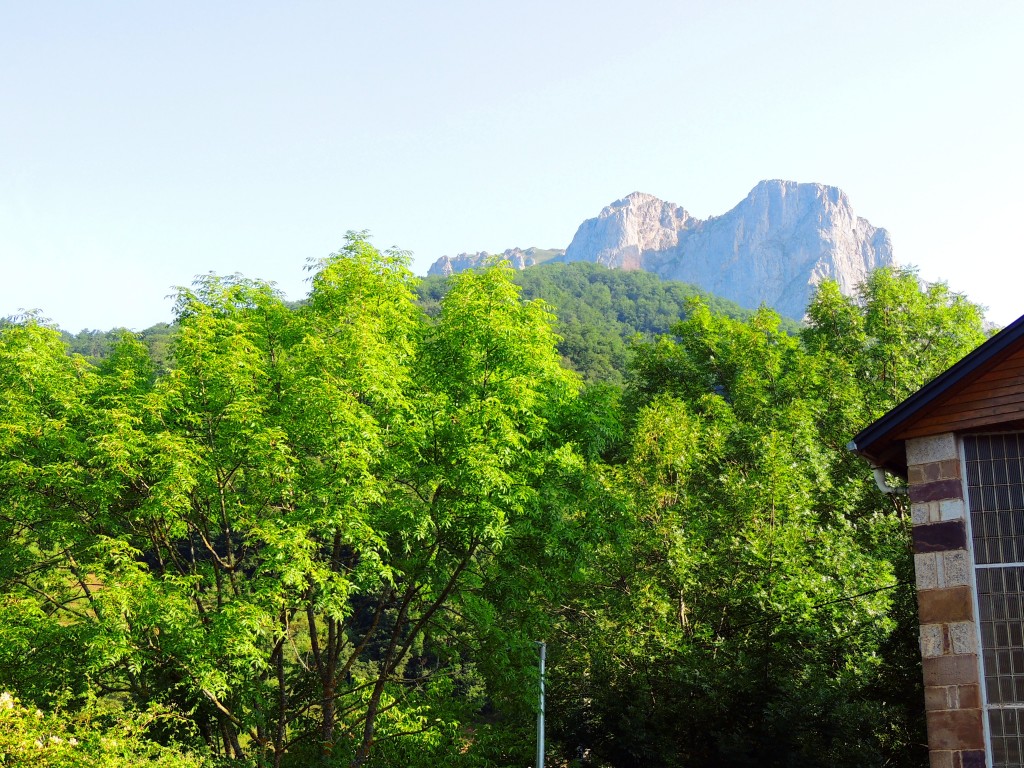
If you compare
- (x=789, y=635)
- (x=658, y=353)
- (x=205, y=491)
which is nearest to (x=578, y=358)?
(x=658, y=353)

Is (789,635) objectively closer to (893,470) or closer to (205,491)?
(893,470)

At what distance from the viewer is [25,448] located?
16266mm

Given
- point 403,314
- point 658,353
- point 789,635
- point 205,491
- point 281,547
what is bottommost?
point 789,635

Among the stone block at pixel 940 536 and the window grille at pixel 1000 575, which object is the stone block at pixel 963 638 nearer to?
the window grille at pixel 1000 575

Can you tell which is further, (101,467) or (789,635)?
(789,635)

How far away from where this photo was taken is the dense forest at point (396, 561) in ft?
47.7

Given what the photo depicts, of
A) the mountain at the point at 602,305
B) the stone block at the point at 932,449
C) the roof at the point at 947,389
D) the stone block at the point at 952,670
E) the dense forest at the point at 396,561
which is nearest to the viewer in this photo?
the stone block at the point at 952,670

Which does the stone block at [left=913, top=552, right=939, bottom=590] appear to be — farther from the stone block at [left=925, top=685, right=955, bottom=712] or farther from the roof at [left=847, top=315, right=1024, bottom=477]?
the roof at [left=847, top=315, right=1024, bottom=477]

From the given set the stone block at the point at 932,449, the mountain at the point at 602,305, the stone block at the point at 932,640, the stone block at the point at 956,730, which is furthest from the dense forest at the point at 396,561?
the mountain at the point at 602,305

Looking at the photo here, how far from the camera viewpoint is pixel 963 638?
9.30 m

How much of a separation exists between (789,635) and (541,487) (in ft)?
24.1

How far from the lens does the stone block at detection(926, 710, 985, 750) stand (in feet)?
29.5

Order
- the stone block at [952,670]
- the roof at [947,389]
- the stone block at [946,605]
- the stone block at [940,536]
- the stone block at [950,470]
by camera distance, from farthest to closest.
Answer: the stone block at [950,470], the roof at [947,389], the stone block at [940,536], the stone block at [946,605], the stone block at [952,670]

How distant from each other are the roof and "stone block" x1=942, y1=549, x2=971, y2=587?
1313 millimetres
